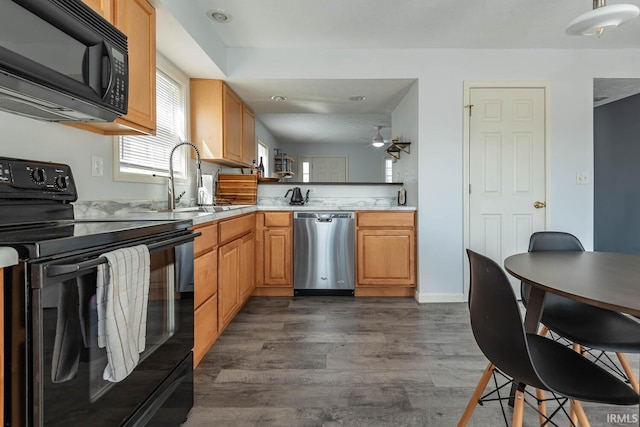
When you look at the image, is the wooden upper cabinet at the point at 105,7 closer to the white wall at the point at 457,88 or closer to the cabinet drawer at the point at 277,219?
the white wall at the point at 457,88

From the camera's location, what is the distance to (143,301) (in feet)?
3.46

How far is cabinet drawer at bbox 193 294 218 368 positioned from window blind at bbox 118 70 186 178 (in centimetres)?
104

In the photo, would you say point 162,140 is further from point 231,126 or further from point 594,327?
point 594,327

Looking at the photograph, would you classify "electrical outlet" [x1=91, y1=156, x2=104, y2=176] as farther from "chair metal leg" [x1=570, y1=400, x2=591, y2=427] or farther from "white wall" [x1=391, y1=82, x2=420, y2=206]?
"white wall" [x1=391, y1=82, x2=420, y2=206]

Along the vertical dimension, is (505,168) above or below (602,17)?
below

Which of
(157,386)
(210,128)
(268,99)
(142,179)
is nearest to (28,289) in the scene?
(157,386)

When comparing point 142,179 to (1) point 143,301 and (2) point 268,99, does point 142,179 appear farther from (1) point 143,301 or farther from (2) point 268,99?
(2) point 268,99

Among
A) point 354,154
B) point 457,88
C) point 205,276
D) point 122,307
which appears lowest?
point 205,276

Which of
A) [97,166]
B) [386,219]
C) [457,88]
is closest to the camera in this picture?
[97,166]

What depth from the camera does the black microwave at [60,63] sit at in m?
0.98

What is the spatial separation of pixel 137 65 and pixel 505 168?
122 inches

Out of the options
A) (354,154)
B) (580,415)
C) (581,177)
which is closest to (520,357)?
(580,415)

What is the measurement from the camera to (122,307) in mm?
943

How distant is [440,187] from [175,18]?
8.29 ft
